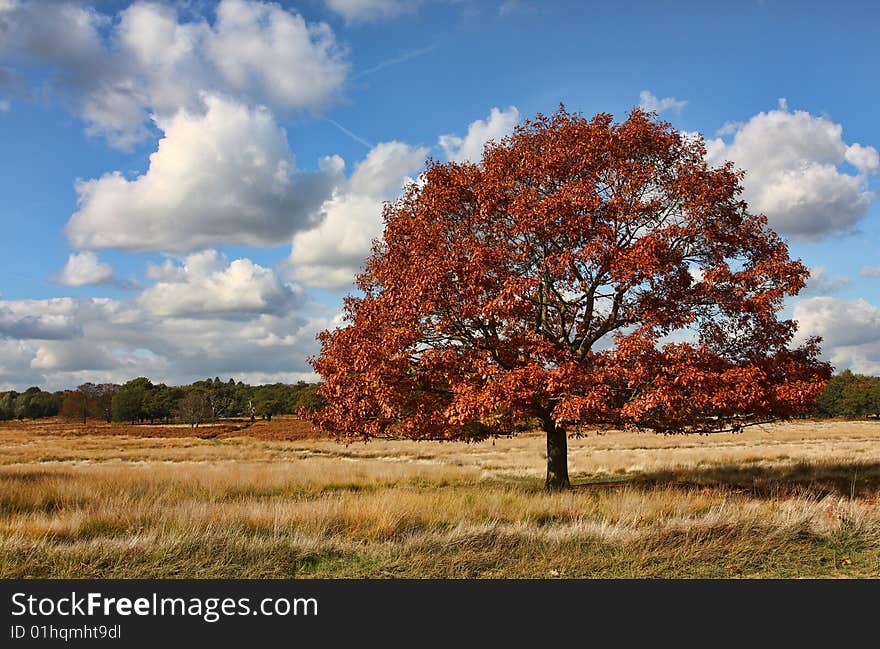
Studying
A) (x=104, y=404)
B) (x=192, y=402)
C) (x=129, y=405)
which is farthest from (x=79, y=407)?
(x=192, y=402)

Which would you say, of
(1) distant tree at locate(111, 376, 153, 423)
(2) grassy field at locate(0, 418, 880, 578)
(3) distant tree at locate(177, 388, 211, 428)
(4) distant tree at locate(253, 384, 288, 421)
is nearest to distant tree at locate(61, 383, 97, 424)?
(1) distant tree at locate(111, 376, 153, 423)

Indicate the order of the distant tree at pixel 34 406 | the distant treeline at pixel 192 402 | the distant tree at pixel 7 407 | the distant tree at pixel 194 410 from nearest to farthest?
the distant tree at pixel 194 410
the distant treeline at pixel 192 402
the distant tree at pixel 7 407
the distant tree at pixel 34 406

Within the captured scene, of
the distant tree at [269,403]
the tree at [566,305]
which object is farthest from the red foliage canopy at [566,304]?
the distant tree at [269,403]

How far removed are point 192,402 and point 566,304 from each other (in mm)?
110606

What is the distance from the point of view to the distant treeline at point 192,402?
12262cm

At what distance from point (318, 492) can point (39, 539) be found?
10077mm

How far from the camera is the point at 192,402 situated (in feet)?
380

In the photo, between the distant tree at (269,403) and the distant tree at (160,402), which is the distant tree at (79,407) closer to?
the distant tree at (160,402)

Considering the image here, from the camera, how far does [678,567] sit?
962cm

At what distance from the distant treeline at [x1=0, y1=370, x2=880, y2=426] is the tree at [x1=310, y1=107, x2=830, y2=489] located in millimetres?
99225

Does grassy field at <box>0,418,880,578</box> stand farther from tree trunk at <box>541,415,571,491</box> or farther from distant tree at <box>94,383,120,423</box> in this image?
distant tree at <box>94,383,120,423</box>

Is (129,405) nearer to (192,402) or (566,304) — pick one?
(192,402)

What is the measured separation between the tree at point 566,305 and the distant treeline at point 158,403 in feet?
352

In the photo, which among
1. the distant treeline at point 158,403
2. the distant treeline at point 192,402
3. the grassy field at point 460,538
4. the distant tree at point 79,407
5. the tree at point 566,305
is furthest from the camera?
the distant tree at point 79,407
